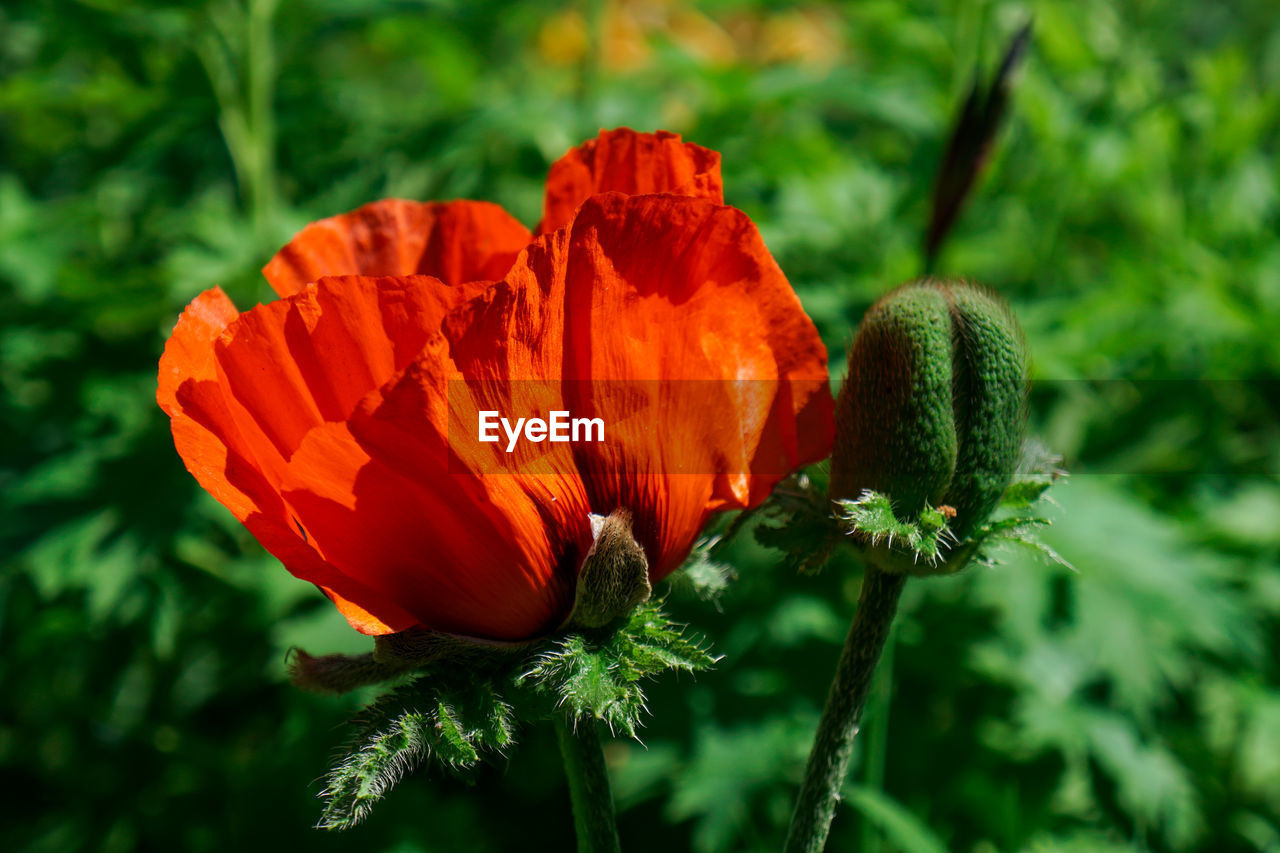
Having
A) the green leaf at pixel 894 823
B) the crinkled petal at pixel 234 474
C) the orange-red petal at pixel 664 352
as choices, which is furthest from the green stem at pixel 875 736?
the crinkled petal at pixel 234 474

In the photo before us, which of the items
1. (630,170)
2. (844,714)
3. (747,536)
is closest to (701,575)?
(844,714)

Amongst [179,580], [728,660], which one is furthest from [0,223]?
[728,660]

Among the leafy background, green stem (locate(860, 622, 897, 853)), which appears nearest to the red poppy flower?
green stem (locate(860, 622, 897, 853))

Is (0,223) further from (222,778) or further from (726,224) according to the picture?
(726,224)

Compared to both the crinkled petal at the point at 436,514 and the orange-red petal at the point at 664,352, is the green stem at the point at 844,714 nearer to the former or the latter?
the orange-red petal at the point at 664,352

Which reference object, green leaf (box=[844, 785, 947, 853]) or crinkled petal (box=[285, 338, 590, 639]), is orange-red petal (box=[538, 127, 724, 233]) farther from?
green leaf (box=[844, 785, 947, 853])
